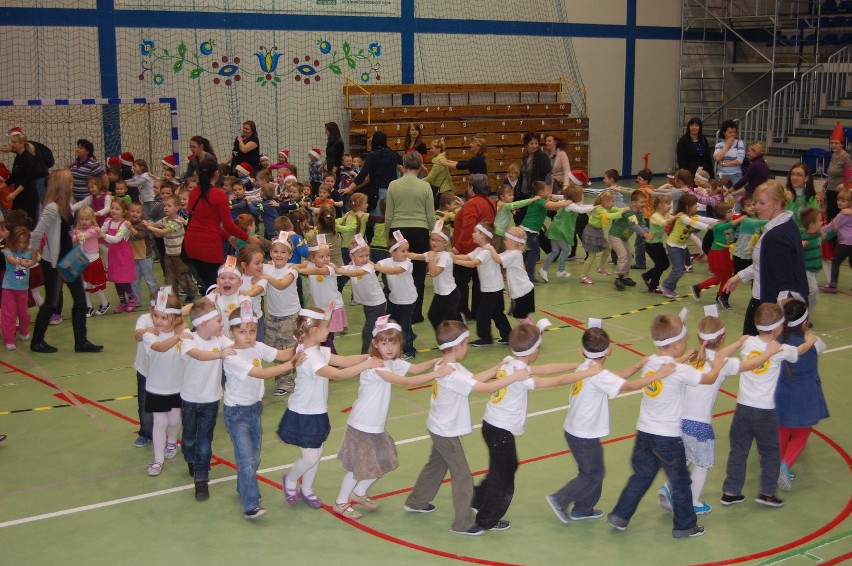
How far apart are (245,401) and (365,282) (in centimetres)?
288

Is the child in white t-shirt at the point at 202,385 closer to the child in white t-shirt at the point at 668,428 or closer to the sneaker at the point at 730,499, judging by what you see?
the child in white t-shirt at the point at 668,428

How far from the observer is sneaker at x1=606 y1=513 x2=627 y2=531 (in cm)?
615

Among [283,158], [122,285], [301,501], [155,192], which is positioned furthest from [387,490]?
[283,158]

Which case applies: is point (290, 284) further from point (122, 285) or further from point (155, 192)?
point (155, 192)

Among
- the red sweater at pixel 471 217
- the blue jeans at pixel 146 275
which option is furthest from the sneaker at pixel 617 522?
the blue jeans at pixel 146 275

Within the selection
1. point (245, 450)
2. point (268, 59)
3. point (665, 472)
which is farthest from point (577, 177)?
point (245, 450)

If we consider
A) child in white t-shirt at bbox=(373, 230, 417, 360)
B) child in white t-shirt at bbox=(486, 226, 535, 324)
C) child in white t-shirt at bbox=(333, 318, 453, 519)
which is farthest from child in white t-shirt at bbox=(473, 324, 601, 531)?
child in white t-shirt at bbox=(486, 226, 535, 324)

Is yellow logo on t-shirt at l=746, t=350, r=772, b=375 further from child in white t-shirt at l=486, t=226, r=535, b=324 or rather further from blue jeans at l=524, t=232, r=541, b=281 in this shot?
blue jeans at l=524, t=232, r=541, b=281

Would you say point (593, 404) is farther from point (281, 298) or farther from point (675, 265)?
point (675, 265)

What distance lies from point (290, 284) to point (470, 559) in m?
3.47

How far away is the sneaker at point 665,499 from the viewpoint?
21.2 feet

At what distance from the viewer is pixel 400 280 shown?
9289mm

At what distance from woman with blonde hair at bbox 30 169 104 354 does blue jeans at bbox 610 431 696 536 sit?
6.36 metres

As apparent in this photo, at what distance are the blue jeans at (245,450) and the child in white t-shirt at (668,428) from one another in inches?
96.1
